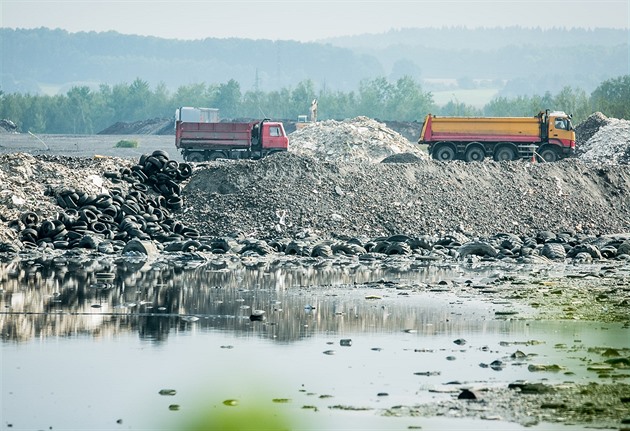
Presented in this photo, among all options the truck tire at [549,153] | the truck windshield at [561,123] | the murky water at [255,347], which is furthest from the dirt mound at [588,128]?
the murky water at [255,347]

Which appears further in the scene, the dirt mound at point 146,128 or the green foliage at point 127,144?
the dirt mound at point 146,128

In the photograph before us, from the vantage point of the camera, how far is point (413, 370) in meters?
12.1

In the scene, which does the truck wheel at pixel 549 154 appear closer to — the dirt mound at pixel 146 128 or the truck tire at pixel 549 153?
the truck tire at pixel 549 153

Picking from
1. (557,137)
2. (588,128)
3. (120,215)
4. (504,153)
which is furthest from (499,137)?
(120,215)

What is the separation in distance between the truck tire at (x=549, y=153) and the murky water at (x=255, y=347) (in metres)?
28.4

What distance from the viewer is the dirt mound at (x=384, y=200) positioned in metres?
28.2

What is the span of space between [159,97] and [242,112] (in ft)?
44.3

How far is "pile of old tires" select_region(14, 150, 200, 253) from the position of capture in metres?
25.8

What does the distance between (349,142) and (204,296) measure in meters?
33.4

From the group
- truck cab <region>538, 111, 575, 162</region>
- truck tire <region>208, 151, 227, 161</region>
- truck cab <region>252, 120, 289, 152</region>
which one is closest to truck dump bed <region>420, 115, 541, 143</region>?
truck cab <region>538, 111, 575, 162</region>

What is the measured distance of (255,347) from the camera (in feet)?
44.6

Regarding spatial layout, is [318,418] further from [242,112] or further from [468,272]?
[242,112]

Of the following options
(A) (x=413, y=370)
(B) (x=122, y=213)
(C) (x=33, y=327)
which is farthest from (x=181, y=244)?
(A) (x=413, y=370)

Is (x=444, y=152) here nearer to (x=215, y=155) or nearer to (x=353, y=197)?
(x=215, y=155)
